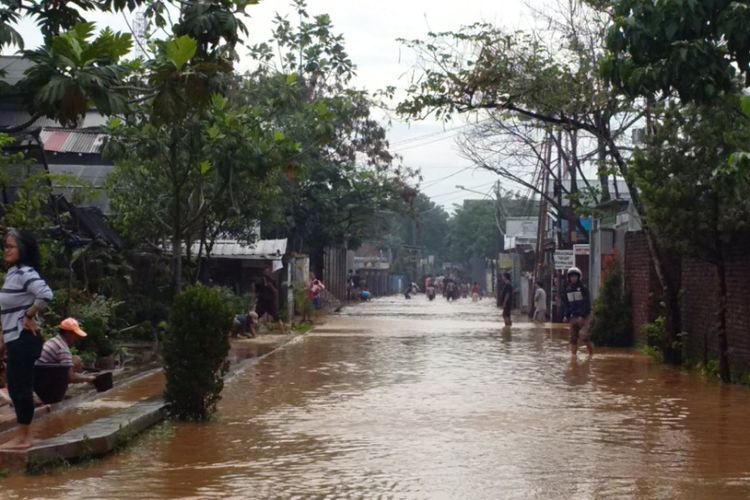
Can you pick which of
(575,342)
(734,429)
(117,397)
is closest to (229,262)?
(575,342)

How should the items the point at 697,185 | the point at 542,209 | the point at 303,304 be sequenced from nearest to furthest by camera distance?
the point at 697,185, the point at 303,304, the point at 542,209

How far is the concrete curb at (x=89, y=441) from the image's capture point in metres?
9.23

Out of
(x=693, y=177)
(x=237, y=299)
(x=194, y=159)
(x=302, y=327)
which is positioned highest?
(x=194, y=159)

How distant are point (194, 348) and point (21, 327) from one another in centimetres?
309

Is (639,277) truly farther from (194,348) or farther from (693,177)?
(194,348)

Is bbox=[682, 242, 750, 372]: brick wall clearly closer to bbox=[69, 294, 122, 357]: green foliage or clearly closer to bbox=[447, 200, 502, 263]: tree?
bbox=[69, 294, 122, 357]: green foliage

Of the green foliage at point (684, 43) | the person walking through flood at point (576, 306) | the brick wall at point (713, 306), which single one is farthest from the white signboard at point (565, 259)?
the green foliage at point (684, 43)

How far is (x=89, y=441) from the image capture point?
9906mm

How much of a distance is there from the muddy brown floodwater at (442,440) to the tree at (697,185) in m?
2.03

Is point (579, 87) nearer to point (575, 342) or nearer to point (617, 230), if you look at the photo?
point (575, 342)

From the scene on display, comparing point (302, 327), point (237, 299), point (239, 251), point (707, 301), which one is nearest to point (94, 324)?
point (707, 301)

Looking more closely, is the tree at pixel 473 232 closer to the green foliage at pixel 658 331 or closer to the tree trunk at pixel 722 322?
the green foliage at pixel 658 331

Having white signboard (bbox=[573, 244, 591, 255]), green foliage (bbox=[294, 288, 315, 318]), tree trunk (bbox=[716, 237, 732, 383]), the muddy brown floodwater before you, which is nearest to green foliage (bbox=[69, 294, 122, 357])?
the muddy brown floodwater

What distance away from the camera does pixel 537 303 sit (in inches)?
1715
